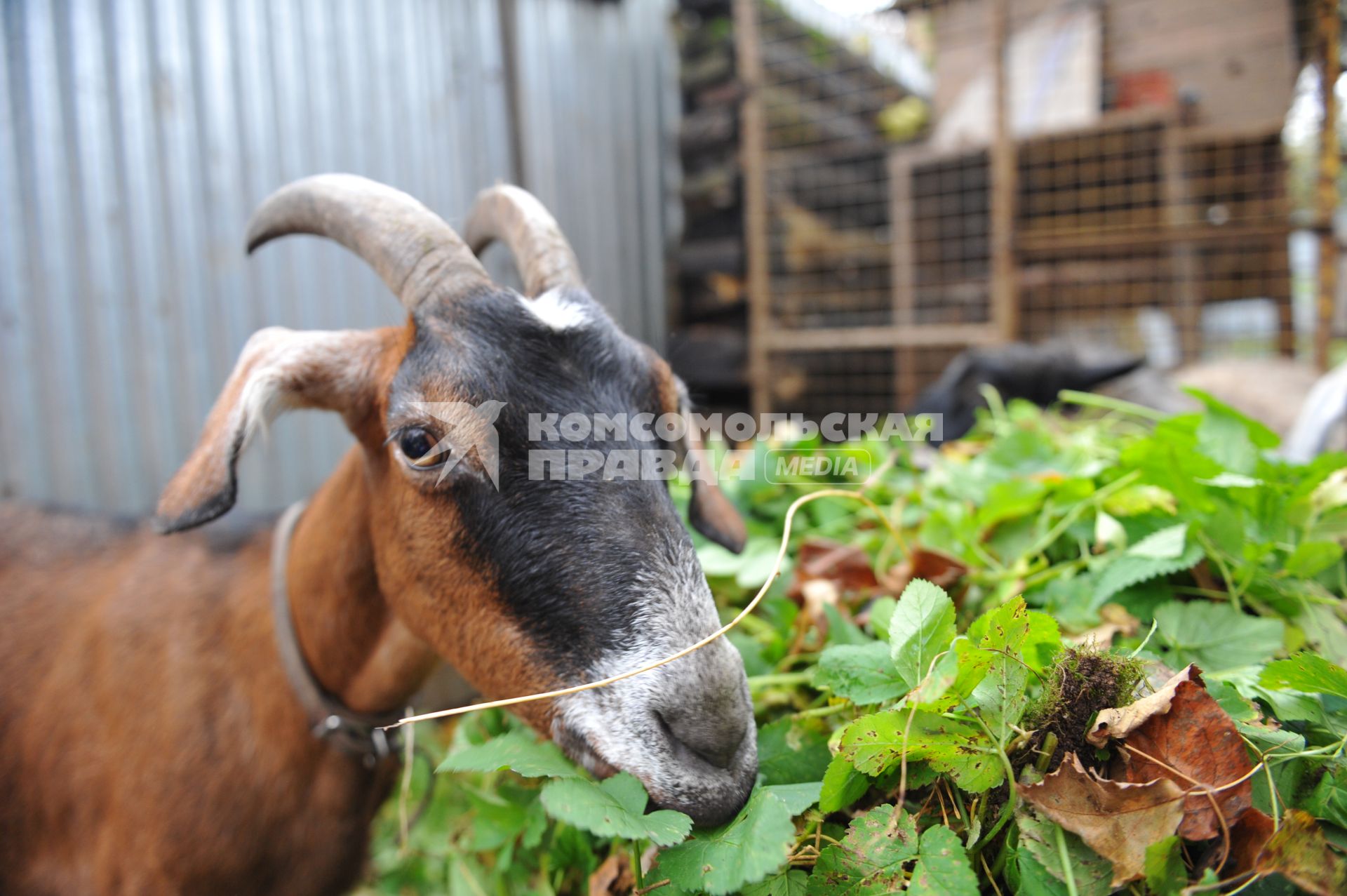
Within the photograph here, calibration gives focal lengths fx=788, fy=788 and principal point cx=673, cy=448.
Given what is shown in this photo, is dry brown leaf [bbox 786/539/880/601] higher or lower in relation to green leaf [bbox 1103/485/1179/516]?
lower

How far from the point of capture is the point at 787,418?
7.07m

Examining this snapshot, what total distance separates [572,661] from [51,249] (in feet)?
13.1

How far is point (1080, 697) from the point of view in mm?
1184

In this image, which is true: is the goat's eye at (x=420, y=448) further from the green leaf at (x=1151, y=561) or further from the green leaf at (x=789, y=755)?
the green leaf at (x=1151, y=561)

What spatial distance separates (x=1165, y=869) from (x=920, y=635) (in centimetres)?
44

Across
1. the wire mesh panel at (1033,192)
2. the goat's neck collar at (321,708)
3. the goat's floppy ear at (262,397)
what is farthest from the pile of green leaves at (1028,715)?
the wire mesh panel at (1033,192)

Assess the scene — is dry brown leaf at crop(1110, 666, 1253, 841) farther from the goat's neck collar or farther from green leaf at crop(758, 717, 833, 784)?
the goat's neck collar

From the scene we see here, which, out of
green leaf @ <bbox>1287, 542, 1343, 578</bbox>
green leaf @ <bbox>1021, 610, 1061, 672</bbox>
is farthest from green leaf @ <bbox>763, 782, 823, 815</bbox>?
green leaf @ <bbox>1287, 542, 1343, 578</bbox>

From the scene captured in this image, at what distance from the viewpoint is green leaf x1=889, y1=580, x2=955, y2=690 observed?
132 cm

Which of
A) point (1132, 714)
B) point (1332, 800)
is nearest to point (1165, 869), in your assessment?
point (1132, 714)

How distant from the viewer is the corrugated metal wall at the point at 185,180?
3807mm

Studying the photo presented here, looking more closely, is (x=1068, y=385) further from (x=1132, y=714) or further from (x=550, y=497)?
(x=550, y=497)

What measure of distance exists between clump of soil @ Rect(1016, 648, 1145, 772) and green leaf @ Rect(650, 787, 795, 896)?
0.41 m

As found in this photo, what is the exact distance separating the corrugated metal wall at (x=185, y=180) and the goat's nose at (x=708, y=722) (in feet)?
8.83
